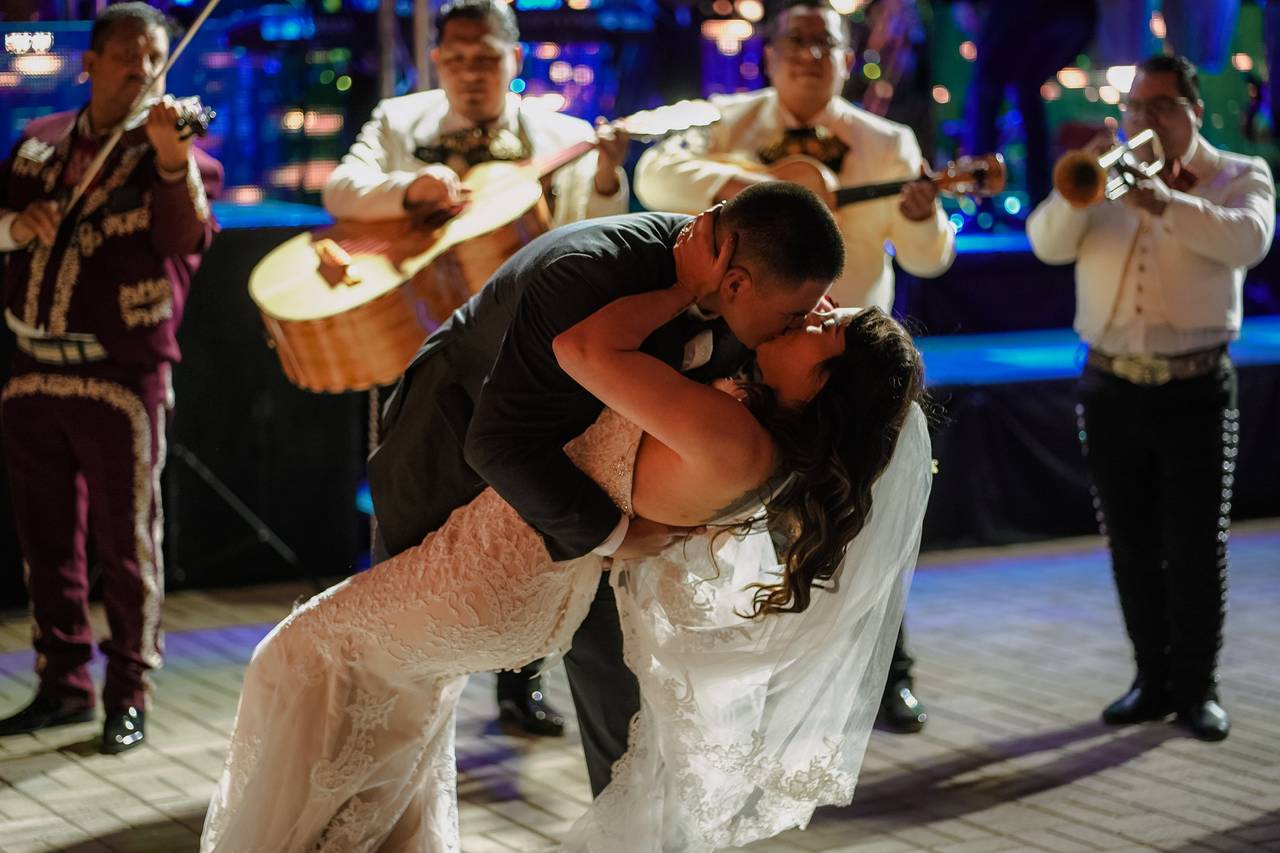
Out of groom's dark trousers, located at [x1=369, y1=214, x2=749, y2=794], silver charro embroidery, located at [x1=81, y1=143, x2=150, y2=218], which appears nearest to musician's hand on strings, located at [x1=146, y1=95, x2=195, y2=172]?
silver charro embroidery, located at [x1=81, y1=143, x2=150, y2=218]

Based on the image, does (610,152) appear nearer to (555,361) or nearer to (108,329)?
(108,329)

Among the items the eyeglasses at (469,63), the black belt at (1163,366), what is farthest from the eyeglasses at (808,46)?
the black belt at (1163,366)

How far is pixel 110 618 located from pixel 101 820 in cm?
69

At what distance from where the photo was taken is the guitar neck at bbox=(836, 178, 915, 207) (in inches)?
168

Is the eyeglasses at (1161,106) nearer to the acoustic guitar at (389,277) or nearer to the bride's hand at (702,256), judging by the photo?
the acoustic guitar at (389,277)

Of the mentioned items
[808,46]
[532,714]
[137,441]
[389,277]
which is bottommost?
[532,714]

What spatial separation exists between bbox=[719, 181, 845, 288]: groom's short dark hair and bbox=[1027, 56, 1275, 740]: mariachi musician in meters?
2.04

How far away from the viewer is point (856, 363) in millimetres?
2609

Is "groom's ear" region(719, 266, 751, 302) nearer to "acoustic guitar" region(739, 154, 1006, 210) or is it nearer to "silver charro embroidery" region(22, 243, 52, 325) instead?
"acoustic guitar" region(739, 154, 1006, 210)

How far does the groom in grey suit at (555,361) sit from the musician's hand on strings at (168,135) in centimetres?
134

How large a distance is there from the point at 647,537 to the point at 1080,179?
6.68 ft

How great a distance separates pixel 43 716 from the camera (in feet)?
14.1

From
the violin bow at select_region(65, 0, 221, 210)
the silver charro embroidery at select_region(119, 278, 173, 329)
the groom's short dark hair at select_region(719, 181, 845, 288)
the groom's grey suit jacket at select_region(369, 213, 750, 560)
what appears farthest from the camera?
the silver charro embroidery at select_region(119, 278, 173, 329)

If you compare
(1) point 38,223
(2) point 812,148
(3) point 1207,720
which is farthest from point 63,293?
(3) point 1207,720
